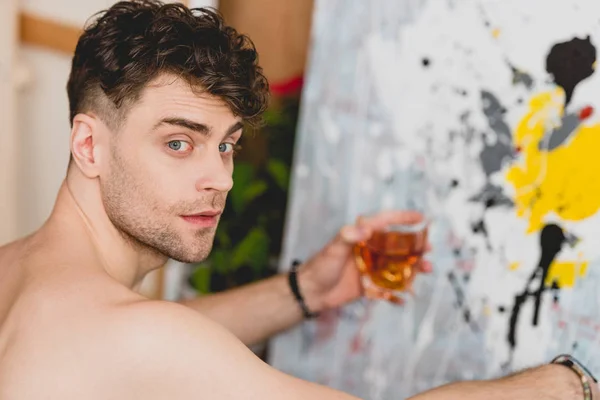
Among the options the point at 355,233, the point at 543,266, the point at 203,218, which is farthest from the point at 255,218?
the point at 543,266

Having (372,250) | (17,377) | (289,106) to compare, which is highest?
(289,106)

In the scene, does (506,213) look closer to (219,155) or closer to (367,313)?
(367,313)

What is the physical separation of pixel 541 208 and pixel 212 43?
0.71m

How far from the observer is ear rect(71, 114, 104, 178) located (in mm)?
1300

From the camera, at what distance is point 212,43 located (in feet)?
4.20

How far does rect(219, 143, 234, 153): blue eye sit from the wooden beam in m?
1.17

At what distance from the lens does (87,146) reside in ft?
4.29

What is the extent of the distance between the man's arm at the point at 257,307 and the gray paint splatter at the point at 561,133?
2.13ft

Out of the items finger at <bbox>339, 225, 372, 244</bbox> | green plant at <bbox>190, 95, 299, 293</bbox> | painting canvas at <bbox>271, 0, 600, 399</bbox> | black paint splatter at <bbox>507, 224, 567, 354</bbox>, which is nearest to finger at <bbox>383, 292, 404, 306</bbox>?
painting canvas at <bbox>271, 0, 600, 399</bbox>

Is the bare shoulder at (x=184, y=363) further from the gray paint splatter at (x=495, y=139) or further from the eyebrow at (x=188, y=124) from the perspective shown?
the gray paint splatter at (x=495, y=139)

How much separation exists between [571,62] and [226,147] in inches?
Answer: 26.3

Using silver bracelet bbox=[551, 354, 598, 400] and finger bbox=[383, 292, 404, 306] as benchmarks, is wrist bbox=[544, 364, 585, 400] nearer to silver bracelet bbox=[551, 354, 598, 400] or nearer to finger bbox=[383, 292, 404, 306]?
silver bracelet bbox=[551, 354, 598, 400]

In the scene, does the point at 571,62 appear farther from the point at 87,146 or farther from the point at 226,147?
the point at 87,146

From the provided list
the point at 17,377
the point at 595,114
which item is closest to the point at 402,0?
the point at 595,114
